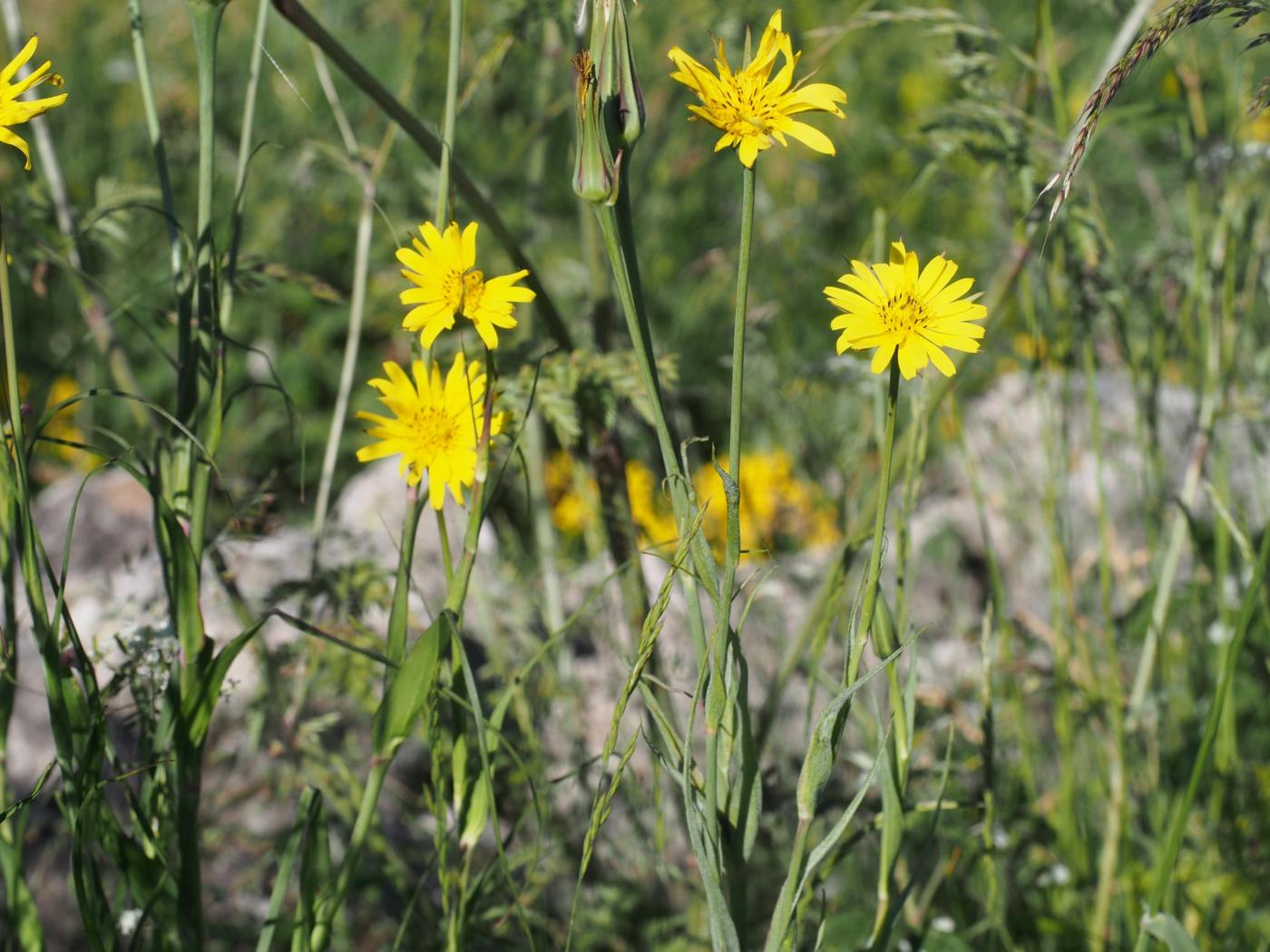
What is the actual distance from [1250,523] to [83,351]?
9.26 ft

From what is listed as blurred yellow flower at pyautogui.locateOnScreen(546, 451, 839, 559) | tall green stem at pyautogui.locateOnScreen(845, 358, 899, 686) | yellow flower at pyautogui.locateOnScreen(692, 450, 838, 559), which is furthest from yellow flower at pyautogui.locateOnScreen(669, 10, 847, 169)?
yellow flower at pyautogui.locateOnScreen(692, 450, 838, 559)

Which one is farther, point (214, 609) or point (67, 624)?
point (214, 609)

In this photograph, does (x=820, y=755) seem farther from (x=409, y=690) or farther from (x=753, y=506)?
(x=753, y=506)

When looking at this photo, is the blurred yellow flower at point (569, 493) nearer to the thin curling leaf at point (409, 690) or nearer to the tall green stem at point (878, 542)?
the thin curling leaf at point (409, 690)

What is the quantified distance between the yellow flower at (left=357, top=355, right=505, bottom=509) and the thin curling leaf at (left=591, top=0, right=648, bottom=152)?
216mm

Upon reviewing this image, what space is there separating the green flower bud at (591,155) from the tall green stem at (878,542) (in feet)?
0.75

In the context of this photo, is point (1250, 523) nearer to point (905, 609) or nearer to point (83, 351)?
point (905, 609)

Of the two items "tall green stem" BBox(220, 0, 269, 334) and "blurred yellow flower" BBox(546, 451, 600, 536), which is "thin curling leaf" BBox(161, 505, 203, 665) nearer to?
"tall green stem" BBox(220, 0, 269, 334)

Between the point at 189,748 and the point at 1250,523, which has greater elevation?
the point at 1250,523

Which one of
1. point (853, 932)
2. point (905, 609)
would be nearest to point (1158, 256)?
point (905, 609)

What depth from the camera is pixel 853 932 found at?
1.21m

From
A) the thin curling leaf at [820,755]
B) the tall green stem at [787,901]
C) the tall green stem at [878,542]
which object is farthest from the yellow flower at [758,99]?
the tall green stem at [787,901]

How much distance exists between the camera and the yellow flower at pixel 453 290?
0.78 m

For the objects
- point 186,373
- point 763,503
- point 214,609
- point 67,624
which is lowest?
point 67,624
